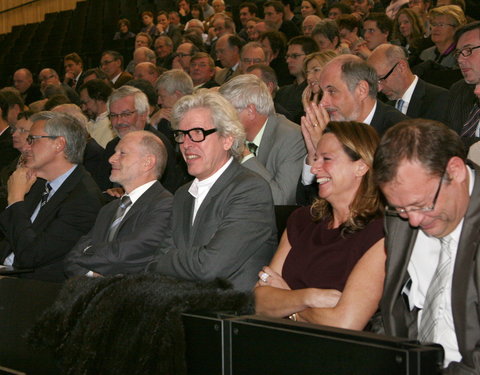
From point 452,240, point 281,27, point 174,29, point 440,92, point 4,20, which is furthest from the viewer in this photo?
point 4,20

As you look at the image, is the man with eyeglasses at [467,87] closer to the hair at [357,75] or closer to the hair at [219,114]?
the hair at [357,75]

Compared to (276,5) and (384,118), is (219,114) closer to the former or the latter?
(384,118)

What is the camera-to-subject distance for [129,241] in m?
3.38

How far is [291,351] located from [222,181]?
1646 mm

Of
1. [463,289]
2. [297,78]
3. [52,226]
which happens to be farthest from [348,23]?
[463,289]

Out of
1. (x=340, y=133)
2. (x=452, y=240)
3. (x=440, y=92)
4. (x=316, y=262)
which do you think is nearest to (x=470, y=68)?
(x=440, y=92)

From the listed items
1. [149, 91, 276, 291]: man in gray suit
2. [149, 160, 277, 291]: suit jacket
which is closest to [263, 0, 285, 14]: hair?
[149, 91, 276, 291]: man in gray suit

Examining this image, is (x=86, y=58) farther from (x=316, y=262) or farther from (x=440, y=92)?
(x=316, y=262)

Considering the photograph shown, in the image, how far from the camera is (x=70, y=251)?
3648 mm

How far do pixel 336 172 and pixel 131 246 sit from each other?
1.11 metres

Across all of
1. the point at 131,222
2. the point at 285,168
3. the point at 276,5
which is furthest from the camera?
the point at 276,5

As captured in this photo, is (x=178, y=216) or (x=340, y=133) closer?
(x=340, y=133)

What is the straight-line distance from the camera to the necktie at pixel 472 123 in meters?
3.81

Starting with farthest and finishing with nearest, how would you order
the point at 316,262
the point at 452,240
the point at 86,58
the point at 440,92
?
the point at 86,58 → the point at 440,92 → the point at 316,262 → the point at 452,240
